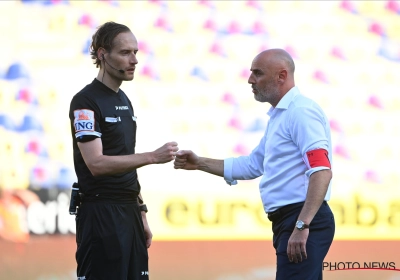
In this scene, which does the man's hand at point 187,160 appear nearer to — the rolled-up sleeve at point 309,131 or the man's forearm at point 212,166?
the man's forearm at point 212,166

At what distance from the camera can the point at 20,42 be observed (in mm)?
5234

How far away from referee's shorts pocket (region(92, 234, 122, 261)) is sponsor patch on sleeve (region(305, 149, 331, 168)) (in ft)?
3.10

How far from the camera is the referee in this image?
11.8 ft

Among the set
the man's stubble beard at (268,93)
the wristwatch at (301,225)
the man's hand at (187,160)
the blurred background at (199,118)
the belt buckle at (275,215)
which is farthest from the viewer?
the blurred background at (199,118)

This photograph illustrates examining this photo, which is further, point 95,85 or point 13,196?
point 13,196

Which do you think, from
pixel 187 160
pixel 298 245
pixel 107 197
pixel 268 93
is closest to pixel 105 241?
pixel 107 197

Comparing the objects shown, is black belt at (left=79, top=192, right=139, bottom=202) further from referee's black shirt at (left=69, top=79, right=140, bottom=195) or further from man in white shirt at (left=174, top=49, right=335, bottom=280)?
man in white shirt at (left=174, top=49, right=335, bottom=280)

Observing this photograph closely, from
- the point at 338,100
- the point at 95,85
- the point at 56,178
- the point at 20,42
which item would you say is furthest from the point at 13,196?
the point at 338,100

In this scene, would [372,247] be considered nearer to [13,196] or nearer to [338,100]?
[338,100]

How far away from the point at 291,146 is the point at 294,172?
0.12 metres

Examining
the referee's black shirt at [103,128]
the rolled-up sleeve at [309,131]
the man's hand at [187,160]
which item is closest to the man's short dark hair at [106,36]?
the referee's black shirt at [103,128]

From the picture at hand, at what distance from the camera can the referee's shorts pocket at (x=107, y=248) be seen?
144 inches

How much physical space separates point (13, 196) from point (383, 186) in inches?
94.6

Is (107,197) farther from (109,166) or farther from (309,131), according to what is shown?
(309,131)
